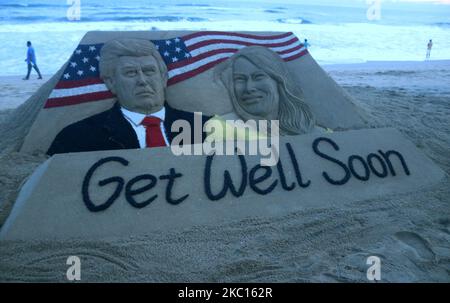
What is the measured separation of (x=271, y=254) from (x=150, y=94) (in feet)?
5.86

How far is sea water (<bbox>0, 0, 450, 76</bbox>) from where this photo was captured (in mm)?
15852

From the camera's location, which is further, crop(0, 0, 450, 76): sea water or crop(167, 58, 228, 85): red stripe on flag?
crop(0, 0, 450, 76): sea water

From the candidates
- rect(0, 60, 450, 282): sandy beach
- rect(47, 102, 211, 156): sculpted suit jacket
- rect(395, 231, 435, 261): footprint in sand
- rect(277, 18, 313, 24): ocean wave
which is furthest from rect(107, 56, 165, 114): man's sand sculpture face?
rect(277, 18, 313, 24): ocean wave

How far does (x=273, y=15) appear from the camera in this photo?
99.6ft

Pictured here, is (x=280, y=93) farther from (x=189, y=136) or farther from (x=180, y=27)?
(x=180, y=27)

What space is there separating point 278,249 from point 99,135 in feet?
6.03

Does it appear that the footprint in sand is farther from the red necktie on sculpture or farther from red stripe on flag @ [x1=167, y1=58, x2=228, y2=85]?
red stripe on flag @ [x1=167, y1=58, x2=228, y2=85]

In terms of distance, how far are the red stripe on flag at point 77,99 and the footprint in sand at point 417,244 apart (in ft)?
8.49

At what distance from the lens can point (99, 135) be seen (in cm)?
322

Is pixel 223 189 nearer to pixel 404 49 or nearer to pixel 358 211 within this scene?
pixel 358 211

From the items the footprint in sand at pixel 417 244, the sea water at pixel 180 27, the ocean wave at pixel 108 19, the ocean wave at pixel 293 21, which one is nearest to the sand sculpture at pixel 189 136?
the footprint in sand at pixel 417 244

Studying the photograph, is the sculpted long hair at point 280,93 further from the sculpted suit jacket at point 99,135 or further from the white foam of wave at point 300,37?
the white foam of wave at point 300,37

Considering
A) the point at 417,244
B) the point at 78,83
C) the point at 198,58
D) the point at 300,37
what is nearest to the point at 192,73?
the point at 198,58

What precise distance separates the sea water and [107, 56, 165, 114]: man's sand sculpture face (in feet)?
31.6
